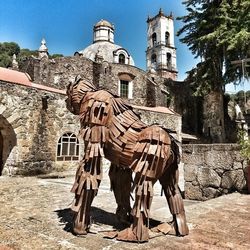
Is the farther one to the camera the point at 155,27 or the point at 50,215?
the point at 155,27

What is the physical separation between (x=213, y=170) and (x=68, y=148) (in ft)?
25.1

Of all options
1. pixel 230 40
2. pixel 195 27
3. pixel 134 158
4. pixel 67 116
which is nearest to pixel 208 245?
pixel 134 158

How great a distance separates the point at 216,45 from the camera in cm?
1803

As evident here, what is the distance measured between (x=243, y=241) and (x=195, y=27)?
66.4 ft

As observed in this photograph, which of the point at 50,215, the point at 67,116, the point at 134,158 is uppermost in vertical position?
the point at 67,116

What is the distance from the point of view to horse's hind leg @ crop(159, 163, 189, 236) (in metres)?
2.82

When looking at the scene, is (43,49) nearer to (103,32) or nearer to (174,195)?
(103,32)

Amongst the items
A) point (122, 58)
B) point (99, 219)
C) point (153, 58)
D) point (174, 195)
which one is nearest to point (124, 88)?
point (122, 58)

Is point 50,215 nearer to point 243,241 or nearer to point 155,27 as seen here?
point 243,241

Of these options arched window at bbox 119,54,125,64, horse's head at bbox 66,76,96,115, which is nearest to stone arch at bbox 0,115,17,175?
horse's head at bbox 66,76,96,115

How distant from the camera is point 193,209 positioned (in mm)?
3777

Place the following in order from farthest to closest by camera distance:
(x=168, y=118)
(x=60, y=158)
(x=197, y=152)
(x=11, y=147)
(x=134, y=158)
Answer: (x=168, y=118) → (x=60, y=158) → (x=11, y=147) → (x=197, y=152) → (x=134, y=158)

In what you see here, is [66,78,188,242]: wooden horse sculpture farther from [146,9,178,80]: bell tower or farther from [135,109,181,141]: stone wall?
[146,9,178,80]: bell tower

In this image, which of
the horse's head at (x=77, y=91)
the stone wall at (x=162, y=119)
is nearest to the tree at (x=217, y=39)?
the stone wall at (x=162, y=119)
